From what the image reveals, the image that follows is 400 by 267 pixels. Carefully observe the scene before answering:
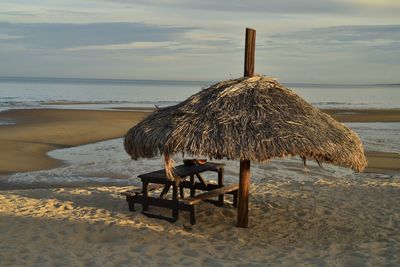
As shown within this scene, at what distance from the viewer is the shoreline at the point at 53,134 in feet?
46.6

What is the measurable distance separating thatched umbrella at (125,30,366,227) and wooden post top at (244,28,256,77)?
0.05 ft

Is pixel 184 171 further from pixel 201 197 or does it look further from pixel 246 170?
pixel 246 170

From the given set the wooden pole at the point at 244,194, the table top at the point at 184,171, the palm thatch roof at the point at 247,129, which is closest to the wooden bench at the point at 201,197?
the table top at the point at 184,171

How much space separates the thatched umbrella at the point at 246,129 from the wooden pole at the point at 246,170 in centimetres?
1

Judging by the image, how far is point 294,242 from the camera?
6.89 metres

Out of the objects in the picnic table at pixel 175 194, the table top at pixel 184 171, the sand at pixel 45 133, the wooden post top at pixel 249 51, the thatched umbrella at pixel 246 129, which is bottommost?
the sand at pixel 45 133

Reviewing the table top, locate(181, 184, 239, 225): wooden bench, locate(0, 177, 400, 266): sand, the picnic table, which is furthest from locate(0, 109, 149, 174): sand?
locate(181, 184, 239, 225): wooden bench

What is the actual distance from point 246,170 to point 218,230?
39.8 inches

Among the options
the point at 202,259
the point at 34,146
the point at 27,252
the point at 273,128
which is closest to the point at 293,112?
the point at 273,128

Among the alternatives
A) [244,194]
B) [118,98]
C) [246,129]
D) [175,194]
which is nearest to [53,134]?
[175,194]

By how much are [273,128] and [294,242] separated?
1.71 metres

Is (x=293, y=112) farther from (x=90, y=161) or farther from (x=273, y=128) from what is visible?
(x=90, y=161)

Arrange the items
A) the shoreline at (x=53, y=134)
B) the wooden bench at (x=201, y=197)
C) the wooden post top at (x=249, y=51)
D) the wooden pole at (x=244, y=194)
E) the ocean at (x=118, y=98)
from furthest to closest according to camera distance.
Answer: the ocean at (x=118, y=98) < the shoreline at (x=53, y=134) < the wooden bench at (x=201, y=197) < the wooden pole at (x=244, y=194) < the wooden post top at (x=249, y=51)

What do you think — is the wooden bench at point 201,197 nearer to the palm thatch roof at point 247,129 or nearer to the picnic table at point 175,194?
the picnic table at point 175,194
